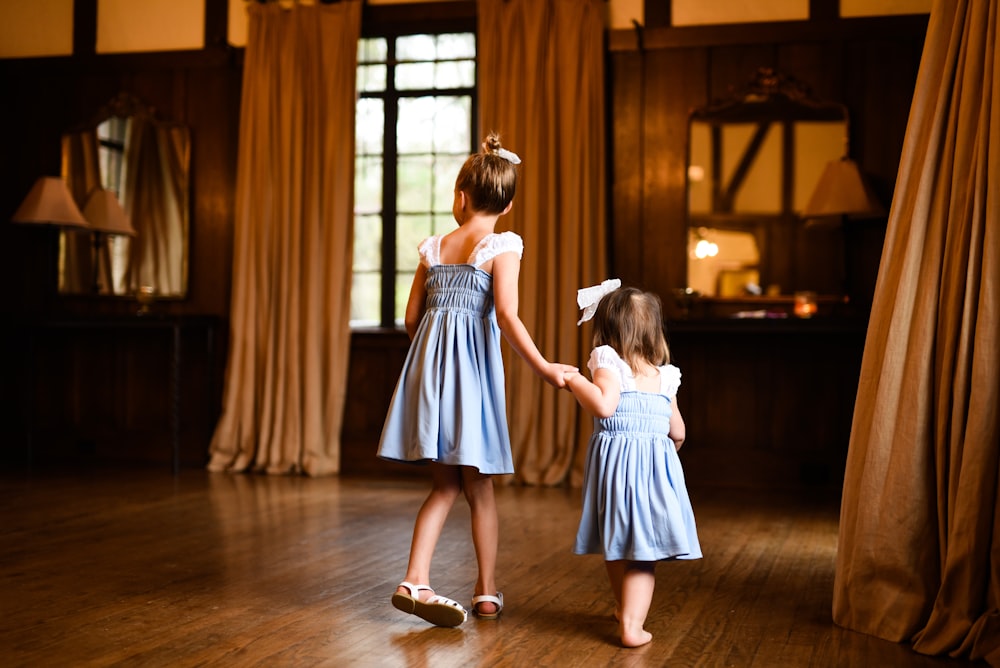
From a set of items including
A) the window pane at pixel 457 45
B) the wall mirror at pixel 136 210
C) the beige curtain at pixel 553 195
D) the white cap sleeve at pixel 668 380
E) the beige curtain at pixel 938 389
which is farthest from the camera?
the wall mirror at pixel 136 210

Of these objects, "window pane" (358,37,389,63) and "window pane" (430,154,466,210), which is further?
"window pane" (358,37,389,63)

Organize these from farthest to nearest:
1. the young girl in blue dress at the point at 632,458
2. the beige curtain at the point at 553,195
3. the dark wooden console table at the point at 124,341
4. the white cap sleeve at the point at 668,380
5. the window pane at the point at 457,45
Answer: the window pane at the point at 457,45 < the dark wooden console table at the point at 124,341 < the beige curtain at the point at 553,195 < the white cap sleeve at the point at 668,380 < the young girl in blue dress at the point at 632,458

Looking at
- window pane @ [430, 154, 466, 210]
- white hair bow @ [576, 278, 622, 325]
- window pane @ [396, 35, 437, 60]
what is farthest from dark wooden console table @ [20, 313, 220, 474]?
white hair bow @ [576, 278, 622, 325]

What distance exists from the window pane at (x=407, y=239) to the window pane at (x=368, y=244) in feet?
0.36

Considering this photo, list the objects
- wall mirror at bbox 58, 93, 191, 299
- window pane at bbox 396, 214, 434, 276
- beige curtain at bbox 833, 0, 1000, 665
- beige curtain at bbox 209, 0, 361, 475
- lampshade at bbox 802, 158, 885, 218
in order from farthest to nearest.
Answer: wall mirror at bbox 58, 93, 191, 299
window pane at bbox 396, 214, 434, 276
beige curtain at bbox 209, 0, 361, 475
lampshade at bbox 802, 158, 885, 218
beige curtain at bbox 833, 0, 1000, 665

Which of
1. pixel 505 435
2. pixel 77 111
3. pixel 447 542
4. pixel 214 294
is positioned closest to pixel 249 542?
pixel 447 542

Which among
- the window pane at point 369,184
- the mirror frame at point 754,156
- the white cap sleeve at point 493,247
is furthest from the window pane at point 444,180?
the white cap sleeve at point 493,247

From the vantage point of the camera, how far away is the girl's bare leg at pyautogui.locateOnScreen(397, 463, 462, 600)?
2488 mm

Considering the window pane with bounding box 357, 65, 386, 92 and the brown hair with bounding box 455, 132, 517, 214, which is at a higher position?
the window pane with bounding box 357, 65, 386, 92

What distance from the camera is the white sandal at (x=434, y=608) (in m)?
2.41

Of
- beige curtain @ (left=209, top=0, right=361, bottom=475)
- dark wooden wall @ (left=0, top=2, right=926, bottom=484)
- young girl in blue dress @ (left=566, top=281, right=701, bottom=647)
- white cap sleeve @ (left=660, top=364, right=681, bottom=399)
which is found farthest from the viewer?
beige curtain @ (left=209, top=0, right=361, bottom=475)

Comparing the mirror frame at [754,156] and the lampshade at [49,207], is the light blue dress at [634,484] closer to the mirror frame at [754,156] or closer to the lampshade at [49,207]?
the mirror frame at [754,156]

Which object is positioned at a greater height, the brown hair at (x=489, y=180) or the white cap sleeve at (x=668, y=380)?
the brown hair at (x=489, y=180)

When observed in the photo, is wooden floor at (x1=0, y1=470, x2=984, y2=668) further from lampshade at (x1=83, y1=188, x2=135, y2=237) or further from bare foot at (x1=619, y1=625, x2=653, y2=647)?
lampshade at (x1=83, y1=188, x2=135, y2=237)
